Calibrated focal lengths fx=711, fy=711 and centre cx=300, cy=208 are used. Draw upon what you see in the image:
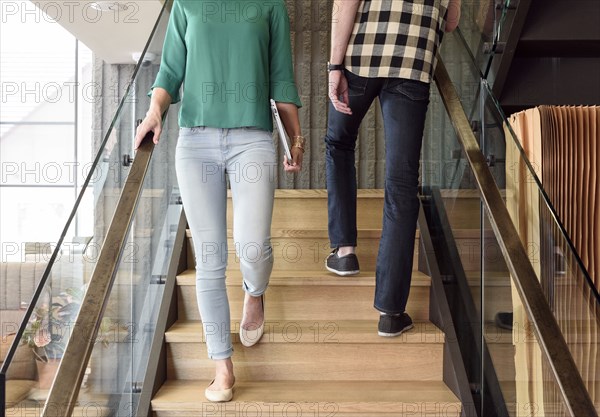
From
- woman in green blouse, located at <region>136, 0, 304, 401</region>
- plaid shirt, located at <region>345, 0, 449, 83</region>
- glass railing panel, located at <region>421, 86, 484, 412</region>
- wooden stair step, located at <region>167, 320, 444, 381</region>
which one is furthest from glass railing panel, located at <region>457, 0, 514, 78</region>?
wooden stair step, located at <region>167, 320, 444, 381</region>

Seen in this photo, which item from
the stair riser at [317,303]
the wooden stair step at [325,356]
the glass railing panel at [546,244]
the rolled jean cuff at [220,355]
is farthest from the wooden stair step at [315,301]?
the glass railing panel at [546,244]

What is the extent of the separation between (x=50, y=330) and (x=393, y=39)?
150 centimetres

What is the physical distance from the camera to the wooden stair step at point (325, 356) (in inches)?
98.7

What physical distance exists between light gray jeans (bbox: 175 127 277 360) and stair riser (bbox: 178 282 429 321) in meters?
0.53

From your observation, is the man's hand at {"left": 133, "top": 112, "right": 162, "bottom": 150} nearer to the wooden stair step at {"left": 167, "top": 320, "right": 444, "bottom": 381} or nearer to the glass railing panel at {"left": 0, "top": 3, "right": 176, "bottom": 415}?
the glass railing panel at {"left": 0, "top": 3, "right": 176, "bottom": 415}

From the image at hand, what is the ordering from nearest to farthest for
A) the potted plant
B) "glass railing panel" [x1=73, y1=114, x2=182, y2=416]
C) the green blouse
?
the potted plant, "glass railing panel" [x1=73, y1=114, x2=182, y2=416], the green blouse

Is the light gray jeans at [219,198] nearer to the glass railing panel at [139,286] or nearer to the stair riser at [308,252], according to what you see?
the glass railing panel at [139,286]

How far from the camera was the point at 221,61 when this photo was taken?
7.38 ft

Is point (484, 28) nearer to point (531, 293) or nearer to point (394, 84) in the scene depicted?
point (394, 84)

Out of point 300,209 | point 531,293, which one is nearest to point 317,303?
point 300,209

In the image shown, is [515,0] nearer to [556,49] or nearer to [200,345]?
[556,49]

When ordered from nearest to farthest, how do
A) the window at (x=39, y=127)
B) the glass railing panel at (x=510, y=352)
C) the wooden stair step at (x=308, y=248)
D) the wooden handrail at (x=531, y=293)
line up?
the wooden handrail at (x=531, y=293) → the glass railing panel at (x=510, y=352) → the wooden stair step at (x=308, y=248) → the window at (x=39, y=127)

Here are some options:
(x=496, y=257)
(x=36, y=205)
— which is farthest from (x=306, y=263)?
(x=36, y=205)

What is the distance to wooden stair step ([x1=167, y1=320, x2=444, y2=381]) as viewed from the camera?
2506mm
